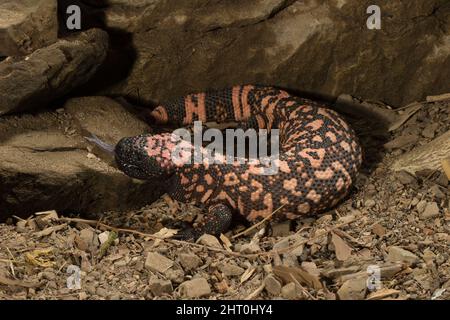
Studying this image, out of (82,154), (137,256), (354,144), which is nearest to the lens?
(137,256)

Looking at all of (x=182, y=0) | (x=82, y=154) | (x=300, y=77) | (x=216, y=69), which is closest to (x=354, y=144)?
(x=300, y=77)

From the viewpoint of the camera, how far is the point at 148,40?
3.38m

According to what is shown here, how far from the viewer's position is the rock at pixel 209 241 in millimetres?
2689

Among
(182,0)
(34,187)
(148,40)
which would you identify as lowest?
(34,187)

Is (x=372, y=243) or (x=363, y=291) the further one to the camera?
(x=372, y=243)

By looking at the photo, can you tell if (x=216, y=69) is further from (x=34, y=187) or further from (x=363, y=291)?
(x=363, y=291)

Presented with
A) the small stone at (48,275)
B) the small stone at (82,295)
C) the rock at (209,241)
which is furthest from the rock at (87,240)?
the rock at (209,241)

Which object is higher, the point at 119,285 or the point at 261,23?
the point at 261,23

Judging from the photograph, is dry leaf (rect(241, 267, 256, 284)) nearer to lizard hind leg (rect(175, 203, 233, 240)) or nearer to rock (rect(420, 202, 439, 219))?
lizard hind leg (rect(175, 203, 233, 240))

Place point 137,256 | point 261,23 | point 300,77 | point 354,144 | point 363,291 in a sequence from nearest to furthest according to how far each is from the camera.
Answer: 1. point 363,291
2. point 137,256
3. point 354,144
4. point 261,23
5. point 300,77

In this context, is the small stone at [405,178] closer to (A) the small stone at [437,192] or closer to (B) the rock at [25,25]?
(A) the small stone at [437,192]

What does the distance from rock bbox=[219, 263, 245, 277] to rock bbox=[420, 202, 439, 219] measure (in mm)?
942

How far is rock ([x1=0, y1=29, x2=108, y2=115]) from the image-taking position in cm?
281

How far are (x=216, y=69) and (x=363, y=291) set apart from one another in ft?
5.92
